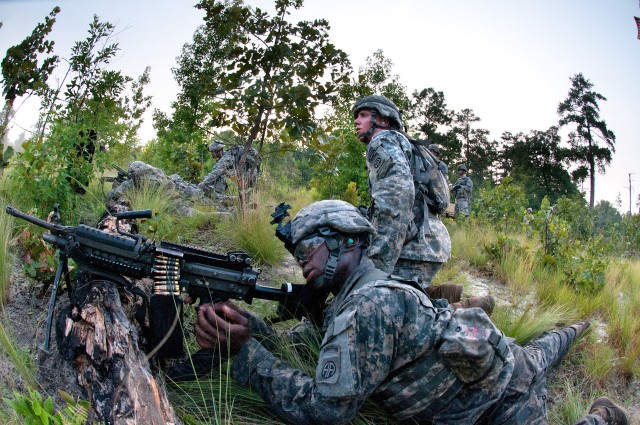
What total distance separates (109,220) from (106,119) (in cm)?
132

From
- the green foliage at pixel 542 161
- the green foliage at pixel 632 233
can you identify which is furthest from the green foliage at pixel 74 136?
the green foliage at pixel 542 161

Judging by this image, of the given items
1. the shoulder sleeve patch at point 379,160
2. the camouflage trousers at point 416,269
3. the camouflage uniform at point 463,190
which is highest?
the camouflage uniform at point 463,190

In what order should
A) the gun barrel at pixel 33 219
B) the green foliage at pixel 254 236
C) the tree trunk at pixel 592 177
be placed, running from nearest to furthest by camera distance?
the gun barrel at pixel 33 219, the green foliage at pixel 254 236, the tree trunk at pixel 592 177

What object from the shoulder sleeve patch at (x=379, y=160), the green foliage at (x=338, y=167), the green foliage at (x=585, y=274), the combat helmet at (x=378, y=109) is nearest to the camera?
the shoulder sleeve patch at (x=379, y=160)

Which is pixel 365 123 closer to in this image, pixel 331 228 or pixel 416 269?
pixel 416 269

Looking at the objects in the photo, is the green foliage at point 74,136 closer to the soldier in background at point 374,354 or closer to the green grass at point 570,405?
the soldier in background at point 374,354

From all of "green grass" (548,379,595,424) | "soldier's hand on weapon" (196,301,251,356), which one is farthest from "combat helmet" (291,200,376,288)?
"green grass" (548,379,595,424)

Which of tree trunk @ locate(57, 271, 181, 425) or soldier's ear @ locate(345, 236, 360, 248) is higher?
soldier's ear @ locate(345, 236, 360, 248)

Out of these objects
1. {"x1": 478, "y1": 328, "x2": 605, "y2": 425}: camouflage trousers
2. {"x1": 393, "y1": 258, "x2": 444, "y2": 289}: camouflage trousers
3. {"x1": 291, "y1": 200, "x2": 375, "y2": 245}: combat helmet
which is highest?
{"x1": 291, "y1": 200, "x2": 375, "y2": 245}: combat helmet

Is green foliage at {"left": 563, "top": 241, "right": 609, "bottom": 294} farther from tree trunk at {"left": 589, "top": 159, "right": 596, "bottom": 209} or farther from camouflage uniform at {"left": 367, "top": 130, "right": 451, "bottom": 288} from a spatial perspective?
tree trunk at {"left": 589, "top": 159, "right": 596, "bottom": 209}

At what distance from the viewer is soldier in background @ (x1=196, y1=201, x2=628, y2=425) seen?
8.20 feet

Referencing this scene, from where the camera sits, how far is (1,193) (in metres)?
4.79

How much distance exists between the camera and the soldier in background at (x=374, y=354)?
2.50 metres

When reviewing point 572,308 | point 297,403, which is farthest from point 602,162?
point 297,403
